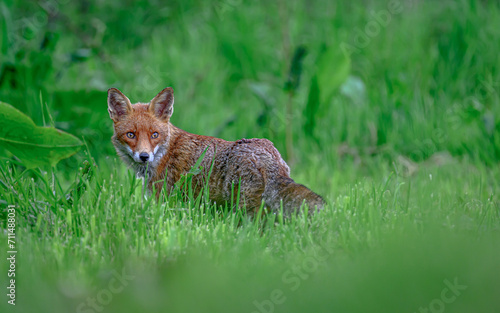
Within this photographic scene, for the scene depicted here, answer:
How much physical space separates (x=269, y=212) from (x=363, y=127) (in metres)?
3.48

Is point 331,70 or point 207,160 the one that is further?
point 331,70

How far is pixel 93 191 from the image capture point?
154 inches

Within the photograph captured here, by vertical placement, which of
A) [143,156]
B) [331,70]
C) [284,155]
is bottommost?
[143,156]

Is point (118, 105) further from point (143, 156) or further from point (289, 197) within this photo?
point (289, 197)

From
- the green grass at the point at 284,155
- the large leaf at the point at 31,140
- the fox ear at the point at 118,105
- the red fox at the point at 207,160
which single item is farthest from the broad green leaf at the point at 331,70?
the large leaf at the point at 31,140

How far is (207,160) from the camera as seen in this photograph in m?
4.36

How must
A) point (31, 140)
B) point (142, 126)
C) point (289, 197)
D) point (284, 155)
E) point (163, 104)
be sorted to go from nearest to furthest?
1. point (31, 140)
2. point (289, 197)
3. point (142, 126)
4. point (163, 104)
5. point (284, 155)

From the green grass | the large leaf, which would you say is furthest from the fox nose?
the large leaf

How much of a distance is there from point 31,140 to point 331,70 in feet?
13.2

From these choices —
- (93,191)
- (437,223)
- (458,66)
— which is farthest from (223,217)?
(458,66)

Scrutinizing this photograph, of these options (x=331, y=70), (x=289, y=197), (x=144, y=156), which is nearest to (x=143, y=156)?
(x=144, y=156)

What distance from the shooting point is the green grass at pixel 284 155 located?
9.23 feet

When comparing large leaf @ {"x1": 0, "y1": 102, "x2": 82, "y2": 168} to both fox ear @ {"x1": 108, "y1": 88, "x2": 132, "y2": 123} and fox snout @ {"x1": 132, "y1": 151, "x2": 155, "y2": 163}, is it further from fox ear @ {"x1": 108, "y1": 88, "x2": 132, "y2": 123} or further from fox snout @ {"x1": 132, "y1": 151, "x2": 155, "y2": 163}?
fox ear @ {"x1": 108, "y1": 88, "x2": 132, "y2": 123}

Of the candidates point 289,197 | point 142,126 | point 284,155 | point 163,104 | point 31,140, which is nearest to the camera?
point 31,140
